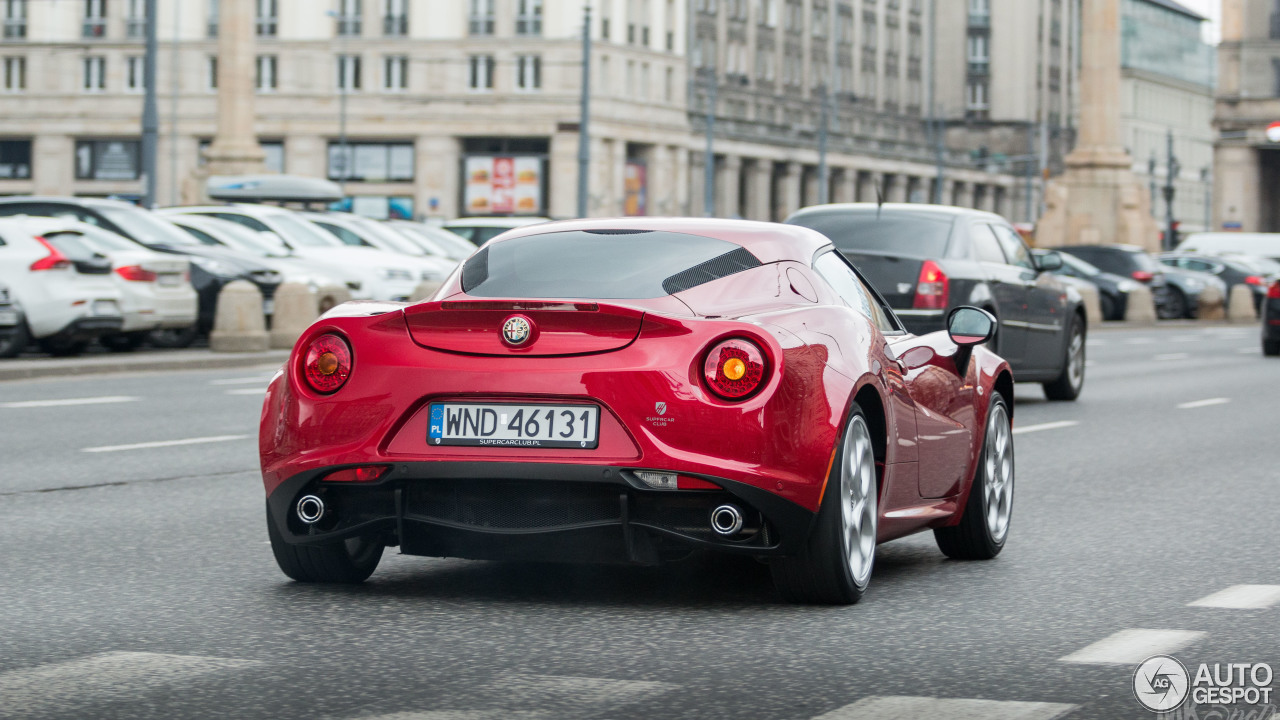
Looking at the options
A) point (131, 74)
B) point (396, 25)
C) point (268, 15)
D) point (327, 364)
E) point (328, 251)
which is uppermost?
point (268, 15)

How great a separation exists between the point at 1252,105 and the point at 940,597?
11117 cm

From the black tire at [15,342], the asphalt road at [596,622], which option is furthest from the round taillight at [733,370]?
the black tire at [15,342]

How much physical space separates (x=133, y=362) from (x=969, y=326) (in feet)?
46.9

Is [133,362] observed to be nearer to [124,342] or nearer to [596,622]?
[124,342]

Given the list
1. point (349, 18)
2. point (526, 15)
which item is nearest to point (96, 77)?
point (349, 18)

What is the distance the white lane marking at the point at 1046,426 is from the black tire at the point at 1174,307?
101 ft

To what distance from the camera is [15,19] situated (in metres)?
93.1

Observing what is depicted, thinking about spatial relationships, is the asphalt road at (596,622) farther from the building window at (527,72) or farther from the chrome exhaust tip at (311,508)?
the building window at (527,72)

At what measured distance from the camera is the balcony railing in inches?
3474

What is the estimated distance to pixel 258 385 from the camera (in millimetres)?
18734

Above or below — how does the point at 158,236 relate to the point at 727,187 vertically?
below

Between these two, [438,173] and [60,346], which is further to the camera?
[438,173]

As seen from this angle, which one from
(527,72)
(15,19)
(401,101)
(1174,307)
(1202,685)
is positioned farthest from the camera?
(15,19)

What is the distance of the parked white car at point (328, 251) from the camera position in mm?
26984
